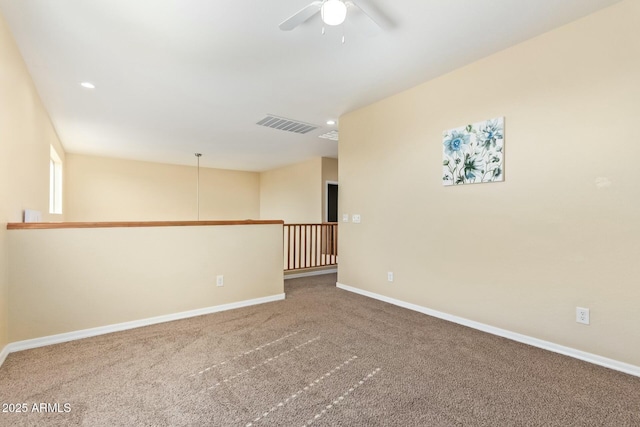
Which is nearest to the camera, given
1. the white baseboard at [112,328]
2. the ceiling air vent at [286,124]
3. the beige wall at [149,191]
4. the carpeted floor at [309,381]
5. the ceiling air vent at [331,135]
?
the carpeted floor at [309,381]

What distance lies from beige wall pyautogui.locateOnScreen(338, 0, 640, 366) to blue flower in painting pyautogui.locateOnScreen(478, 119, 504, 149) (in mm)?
78

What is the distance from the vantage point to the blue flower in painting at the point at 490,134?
2.62m

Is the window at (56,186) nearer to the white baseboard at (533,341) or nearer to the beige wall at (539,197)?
the beige wall at (539,197)

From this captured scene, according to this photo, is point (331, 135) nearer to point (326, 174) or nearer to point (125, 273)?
point (326, 174)

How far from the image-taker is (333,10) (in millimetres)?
1731

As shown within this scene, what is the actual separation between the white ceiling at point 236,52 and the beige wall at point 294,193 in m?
2.77

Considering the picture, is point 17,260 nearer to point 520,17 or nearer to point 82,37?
point 82,37

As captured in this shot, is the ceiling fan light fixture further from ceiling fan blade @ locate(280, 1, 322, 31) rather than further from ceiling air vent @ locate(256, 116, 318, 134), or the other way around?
ceiling air vent @ locate(256, 116, 318, 134)

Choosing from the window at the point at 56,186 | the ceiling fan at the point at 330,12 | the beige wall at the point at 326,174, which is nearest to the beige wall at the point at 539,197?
the ceiling fan at the point at 330,12

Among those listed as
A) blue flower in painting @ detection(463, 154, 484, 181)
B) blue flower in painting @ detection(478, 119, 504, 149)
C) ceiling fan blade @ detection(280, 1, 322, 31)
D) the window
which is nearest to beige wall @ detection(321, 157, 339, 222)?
blue flower in painting @ detection(463, 154, 484, 181)

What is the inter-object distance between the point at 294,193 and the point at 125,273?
5.15 meters

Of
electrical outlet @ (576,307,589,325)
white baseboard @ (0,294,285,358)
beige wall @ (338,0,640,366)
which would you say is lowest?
white baseboard @ (0,294,285,358)

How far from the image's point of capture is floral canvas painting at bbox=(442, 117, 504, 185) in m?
2.62

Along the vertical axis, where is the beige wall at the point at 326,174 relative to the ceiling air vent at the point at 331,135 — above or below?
below
